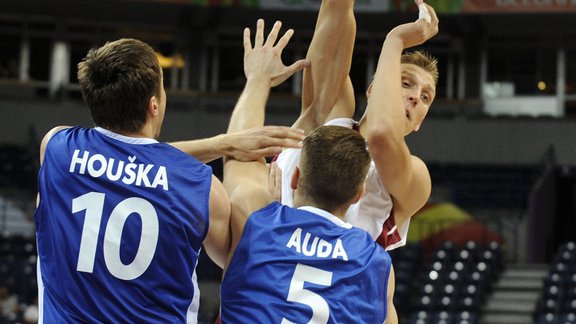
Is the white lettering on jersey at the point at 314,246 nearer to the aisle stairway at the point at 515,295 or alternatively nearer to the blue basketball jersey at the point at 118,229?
the blue basketball jersey at the point at 118,229

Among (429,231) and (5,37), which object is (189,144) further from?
(5,37)

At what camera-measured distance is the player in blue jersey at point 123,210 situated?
3.25 meters

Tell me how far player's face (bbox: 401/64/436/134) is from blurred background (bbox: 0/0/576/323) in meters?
12.5

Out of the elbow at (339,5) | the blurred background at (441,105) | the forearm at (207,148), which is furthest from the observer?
the blurred background at (441,105)

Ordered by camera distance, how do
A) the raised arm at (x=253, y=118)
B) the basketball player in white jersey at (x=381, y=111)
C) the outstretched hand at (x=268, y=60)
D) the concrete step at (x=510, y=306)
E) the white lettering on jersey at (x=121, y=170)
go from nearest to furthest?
1. the white lettering on jersey at (x=121, y=170)
2. the raised arm at (x=253, y=118)
3. the basketball player in white jersey at (x=381, y=111)
4. the outstretched hand at (x=268, y=60)
5. the concrete step at (x=510, y=306)

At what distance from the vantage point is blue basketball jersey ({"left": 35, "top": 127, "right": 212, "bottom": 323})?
324 cm

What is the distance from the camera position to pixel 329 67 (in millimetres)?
4383

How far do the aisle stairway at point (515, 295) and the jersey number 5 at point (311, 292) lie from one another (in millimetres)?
13114

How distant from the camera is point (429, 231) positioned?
18.2 metres

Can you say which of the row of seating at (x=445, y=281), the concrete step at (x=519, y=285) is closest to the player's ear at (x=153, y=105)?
the row of seating at (x=445, y=281)

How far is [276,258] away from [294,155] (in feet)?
3.21

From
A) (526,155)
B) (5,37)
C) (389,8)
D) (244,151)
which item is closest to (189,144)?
(244,151)

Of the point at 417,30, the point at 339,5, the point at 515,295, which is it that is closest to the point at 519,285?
the point at 515,295

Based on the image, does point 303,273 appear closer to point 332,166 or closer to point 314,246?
point 314,246
